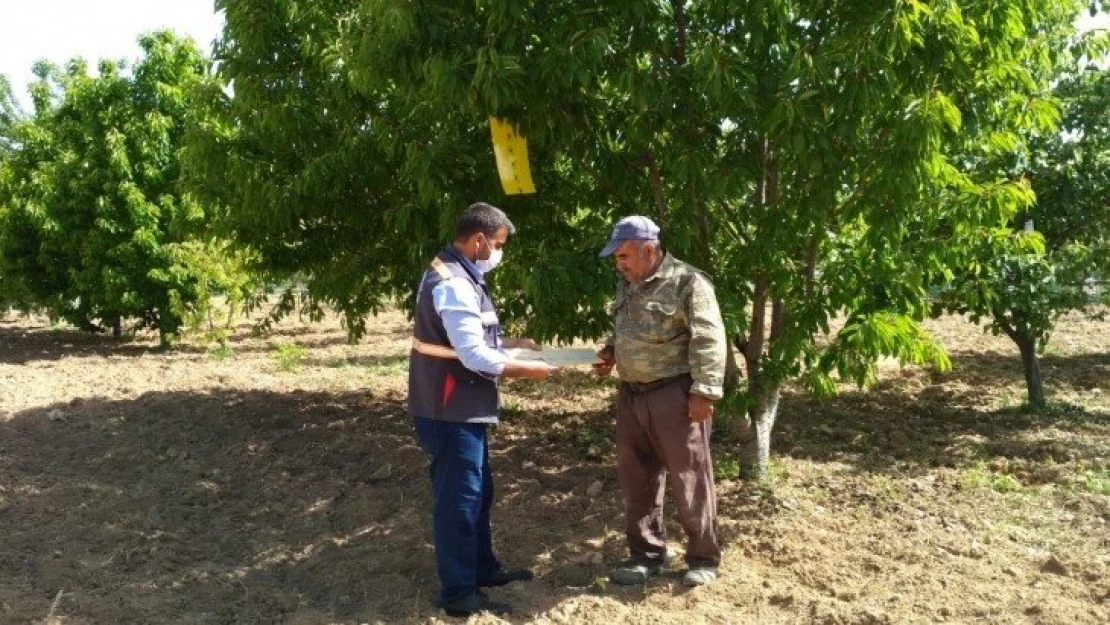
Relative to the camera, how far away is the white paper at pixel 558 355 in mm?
4277

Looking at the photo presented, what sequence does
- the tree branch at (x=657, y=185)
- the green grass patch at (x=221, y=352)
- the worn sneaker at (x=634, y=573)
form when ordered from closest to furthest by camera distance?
the worn sneaker at (x=634, y=573), the tree branch at (x=657, y=185), the green grass patch at (x=221, y=352)

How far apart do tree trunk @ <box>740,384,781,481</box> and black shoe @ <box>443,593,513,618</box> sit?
2.10 m

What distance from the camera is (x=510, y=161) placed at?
473 cm

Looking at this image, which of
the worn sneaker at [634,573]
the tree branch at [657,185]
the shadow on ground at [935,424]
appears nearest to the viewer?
the worn sneaker at [634,573]

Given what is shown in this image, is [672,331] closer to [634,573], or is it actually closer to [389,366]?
[634,573]

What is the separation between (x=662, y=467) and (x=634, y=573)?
0.50m

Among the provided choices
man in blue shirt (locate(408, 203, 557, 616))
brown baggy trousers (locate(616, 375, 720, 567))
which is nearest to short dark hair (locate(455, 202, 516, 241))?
man in blue shirt (locate(408, 203, 557, 616))

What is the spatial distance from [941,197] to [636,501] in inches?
83.8

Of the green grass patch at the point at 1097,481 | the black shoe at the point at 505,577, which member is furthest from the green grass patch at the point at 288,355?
the green grass patch at the point at 1097,481

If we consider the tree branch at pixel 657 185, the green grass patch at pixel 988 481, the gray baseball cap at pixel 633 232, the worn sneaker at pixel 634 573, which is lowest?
the worn sneaker at pixel 634 573

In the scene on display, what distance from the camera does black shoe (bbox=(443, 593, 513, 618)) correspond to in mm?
4008

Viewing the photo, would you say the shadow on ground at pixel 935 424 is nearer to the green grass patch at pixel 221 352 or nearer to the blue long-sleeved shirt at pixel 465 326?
the blue long-sleeved shirt at pixel 465 326

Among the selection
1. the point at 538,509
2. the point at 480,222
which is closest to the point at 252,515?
the point at 538,509

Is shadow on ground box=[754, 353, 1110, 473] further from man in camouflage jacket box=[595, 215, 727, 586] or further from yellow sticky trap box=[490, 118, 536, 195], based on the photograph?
yellow sticky trap box=[490, 118, 536, 195]
